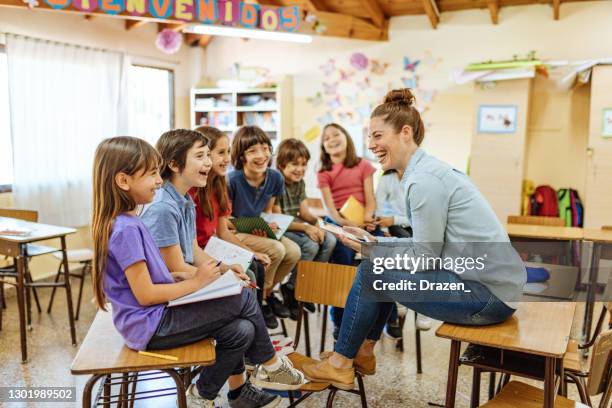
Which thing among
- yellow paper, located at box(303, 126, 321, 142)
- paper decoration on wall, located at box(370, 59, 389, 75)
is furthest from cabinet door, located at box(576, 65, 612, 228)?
yellow paper, located at box(303, 126, 321, 142)

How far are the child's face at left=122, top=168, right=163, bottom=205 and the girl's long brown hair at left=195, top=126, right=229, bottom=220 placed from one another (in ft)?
2.50

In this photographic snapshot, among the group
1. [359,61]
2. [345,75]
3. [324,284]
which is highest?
[359,61]

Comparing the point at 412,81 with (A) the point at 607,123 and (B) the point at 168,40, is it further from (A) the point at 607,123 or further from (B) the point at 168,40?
(B) the point at 168,40

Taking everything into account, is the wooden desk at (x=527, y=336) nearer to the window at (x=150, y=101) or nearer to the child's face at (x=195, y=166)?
the child's face at (x=195, y=166)

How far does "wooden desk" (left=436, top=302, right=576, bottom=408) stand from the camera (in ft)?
4.77

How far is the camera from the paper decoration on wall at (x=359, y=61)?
5.48 m

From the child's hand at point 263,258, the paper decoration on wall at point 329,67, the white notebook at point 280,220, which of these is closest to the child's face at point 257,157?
the white notebook at point 280,220

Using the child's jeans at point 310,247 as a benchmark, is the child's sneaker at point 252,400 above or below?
below

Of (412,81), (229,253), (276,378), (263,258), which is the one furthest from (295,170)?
(412,81)

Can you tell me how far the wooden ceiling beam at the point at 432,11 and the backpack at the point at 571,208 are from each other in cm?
203

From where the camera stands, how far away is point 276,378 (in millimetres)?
1810

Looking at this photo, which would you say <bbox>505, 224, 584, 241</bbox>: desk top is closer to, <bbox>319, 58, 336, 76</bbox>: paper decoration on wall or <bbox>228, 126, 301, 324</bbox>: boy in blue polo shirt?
<bbox>228, 126, 301, 324</bbox>: boy in blue polo shirt

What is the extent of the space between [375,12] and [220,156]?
3363 millimetres

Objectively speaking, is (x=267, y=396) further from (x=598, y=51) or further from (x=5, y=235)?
(x=598, y=51)
